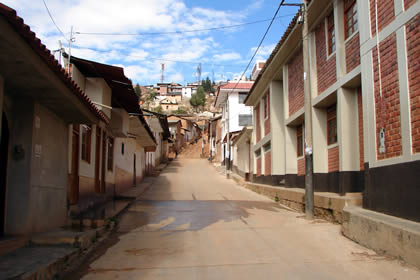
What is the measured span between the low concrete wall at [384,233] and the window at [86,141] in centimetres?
784

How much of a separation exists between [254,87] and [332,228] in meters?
13.7

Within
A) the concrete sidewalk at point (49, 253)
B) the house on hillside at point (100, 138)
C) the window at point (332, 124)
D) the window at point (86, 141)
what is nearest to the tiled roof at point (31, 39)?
the concrete sidewalk at point (49, 253)

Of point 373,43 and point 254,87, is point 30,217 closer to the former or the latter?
point 373,43

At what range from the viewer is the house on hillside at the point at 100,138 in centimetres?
1148

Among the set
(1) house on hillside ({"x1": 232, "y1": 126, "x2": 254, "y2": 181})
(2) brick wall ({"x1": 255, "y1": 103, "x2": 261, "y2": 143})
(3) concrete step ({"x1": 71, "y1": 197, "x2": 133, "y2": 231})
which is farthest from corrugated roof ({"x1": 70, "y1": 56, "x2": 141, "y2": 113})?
(1) house on hillside ({"x1": 232, "y1": 126, "x2": 254, "y2": 181})

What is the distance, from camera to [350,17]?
11.3 meters

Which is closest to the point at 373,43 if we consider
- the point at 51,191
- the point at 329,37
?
the point at 329,37

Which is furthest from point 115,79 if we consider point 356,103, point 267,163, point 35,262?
point 267,163

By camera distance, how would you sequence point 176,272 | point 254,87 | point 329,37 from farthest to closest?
1. point 254,87
2. point 329,37
3. point 176,272

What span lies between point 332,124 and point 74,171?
813 cm

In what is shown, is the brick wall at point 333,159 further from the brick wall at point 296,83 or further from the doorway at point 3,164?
the doorway at point 3,164

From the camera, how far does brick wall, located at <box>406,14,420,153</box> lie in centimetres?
709

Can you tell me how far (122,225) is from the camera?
11305 mm

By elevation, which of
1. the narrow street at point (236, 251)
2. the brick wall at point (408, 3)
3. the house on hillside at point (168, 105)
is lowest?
the narrow street at point (236, 251)
